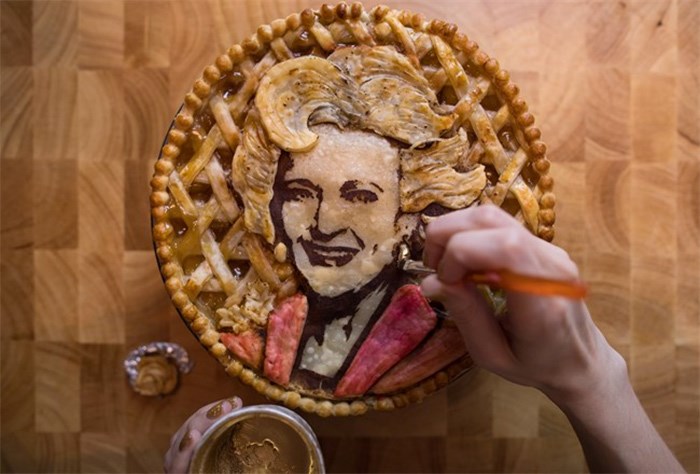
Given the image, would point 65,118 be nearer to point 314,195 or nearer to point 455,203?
point 314,195

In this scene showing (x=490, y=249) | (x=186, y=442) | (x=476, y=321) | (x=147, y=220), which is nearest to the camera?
(x=490, y=249)

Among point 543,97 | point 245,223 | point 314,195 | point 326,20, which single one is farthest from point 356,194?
point 543,97

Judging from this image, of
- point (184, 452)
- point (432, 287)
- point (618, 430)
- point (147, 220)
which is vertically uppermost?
point (432, 287)

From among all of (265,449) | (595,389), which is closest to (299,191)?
(265,449)

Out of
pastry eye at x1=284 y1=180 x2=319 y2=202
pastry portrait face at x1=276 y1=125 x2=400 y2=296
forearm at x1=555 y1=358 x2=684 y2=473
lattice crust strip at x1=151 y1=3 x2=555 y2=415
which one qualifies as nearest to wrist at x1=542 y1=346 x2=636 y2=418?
forearm at x1=555 y1=358 x2=684 y2=473

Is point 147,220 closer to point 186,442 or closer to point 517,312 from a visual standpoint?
point 186,442

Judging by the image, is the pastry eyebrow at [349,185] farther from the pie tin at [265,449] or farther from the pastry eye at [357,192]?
the pie tin at [265,449]

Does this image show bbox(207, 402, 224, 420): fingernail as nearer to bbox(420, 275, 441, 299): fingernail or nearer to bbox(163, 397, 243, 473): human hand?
bbox(163, 397, 243, 473): human hand

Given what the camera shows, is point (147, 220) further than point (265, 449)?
Yes
